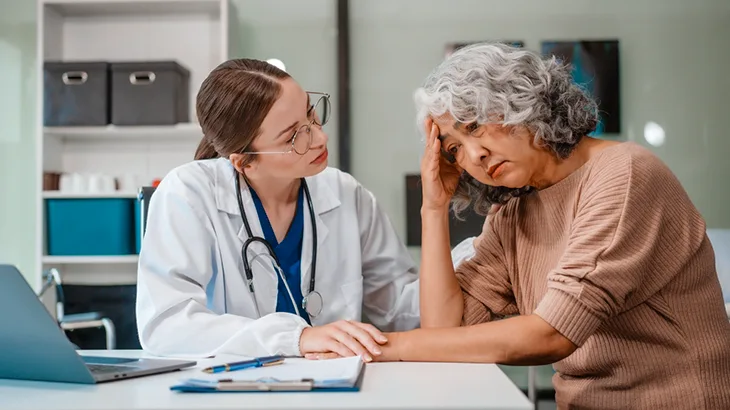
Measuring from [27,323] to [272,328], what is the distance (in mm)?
442

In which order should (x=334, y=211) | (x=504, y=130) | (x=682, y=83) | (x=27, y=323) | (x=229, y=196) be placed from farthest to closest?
1. (x=682, y=83)
2. (x=334, y=211)
3. (x=229, y=196)
4. (x=504, y=130)
5. (x=27, y=323)

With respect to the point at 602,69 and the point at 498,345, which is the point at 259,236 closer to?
the point at 498,345

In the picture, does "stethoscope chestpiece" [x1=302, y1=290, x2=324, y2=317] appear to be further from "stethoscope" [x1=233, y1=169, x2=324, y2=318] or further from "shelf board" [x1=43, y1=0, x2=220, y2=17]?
"shelf board" [x1=43, y1=0, x2=220, y2=17]

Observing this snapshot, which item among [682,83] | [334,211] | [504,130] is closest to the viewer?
[504,130]

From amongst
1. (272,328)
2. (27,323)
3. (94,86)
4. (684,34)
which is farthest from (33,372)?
(684,34)

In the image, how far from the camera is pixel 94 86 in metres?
3.38

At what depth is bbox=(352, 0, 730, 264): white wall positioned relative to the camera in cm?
359

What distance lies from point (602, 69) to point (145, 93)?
6.80 feet

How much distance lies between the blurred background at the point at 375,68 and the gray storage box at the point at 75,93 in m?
0.16

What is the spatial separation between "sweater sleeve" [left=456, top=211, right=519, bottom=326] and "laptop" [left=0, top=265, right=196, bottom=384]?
2.38 feet

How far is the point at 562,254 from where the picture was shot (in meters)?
1.40

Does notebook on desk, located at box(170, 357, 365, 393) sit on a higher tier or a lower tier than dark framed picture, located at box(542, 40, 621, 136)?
lower

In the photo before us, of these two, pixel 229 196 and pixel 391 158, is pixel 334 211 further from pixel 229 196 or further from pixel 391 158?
pixel 391 158

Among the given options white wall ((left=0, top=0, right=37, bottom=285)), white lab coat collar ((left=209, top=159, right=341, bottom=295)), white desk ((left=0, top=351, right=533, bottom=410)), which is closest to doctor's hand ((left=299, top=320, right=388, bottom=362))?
white desk ((left=0, top=351, right=533, bottom=410))
